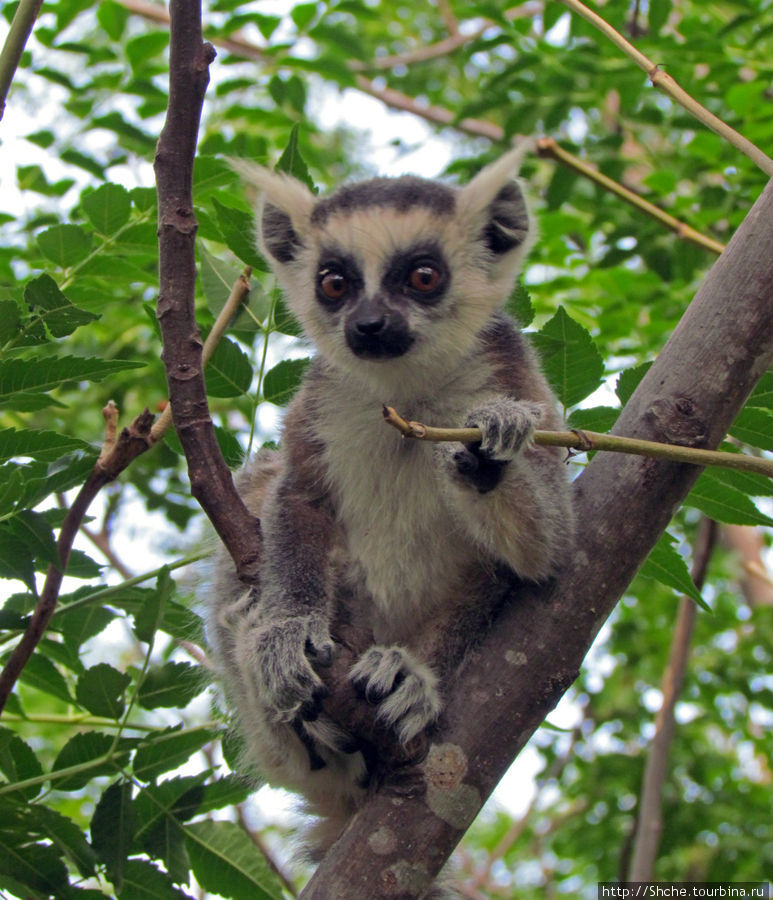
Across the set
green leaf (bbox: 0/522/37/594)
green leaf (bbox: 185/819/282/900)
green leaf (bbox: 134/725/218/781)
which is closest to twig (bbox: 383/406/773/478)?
green leaf (bbox: 0/522/37/594)

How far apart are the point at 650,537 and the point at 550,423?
0.88m

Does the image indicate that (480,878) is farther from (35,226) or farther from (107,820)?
(35,226)

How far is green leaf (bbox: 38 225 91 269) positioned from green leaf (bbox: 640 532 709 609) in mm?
2784

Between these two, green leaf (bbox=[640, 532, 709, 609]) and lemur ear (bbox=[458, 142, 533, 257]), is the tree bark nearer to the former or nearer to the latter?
green leaf (bbox=[640, 532, 709, 609])

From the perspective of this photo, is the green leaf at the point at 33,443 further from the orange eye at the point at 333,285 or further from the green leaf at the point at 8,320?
the orange eye at the point at 333,285

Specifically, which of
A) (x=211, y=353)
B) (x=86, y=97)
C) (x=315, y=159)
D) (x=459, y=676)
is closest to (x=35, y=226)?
(x=86, y=97)

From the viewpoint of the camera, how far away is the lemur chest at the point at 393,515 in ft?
14.1

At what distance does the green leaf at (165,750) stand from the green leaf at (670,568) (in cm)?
195

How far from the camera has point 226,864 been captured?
12.7ft

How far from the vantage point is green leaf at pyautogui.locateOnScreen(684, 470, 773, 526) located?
155 inches

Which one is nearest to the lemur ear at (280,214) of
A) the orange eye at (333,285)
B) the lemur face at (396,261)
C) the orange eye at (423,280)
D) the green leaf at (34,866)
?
the lemur face at (396,261)

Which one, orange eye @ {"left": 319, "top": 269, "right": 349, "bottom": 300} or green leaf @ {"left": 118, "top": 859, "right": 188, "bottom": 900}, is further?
orange eye @ {"left": 319, "top": 269, "right": 349, "bottom": 300}

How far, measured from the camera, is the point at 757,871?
21.9 ft

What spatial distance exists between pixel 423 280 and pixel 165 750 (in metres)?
2.39
